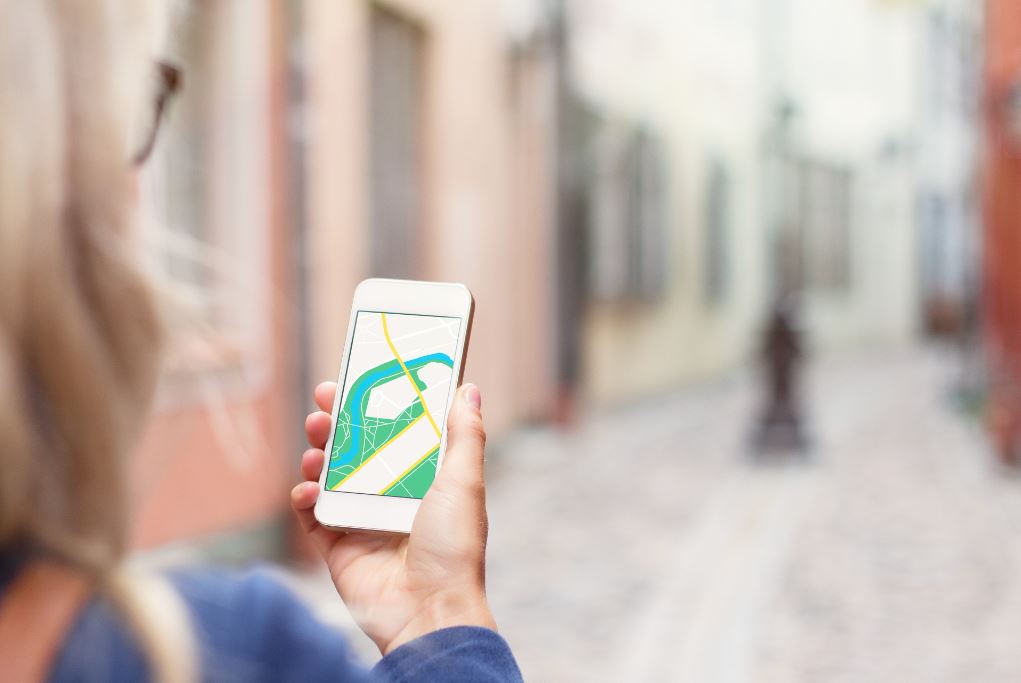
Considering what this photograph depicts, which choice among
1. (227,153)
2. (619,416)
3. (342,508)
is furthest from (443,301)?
(619,416)

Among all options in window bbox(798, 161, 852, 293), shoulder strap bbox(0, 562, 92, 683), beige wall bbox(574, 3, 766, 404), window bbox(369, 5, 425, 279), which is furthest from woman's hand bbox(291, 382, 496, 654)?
window bbox(798, 161, 852, 293)

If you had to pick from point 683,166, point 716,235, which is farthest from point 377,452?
point 716,235

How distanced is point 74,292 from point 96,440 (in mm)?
71

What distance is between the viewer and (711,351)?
15.0m

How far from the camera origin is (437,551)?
0.66m

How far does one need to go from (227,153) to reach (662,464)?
15.3ft

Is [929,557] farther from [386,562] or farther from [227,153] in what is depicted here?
[386,562]

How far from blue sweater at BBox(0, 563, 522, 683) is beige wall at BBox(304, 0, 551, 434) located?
7.56 feet

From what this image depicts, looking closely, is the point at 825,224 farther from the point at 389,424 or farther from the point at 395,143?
the point at 389,424

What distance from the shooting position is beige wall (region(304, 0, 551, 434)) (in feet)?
18.3

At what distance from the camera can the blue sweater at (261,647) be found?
63cm

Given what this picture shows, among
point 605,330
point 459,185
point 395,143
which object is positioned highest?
point 395,143

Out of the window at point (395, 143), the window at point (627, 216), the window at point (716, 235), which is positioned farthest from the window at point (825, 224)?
the window at point (395, 143)

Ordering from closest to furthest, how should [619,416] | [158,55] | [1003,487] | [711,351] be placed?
[158,55]
[1003,487]
[619,416]
[711,351]
